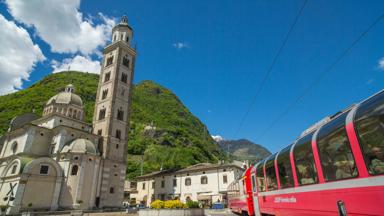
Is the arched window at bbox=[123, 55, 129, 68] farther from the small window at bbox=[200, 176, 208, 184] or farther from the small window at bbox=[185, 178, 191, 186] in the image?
the small window at bbox=[200, 176, 208, 184]

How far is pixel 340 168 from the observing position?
218 inches

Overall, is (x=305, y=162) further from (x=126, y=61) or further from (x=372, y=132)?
(x=126, y=61)

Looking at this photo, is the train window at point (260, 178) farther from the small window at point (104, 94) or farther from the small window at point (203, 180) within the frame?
the small window at point (104, 94)

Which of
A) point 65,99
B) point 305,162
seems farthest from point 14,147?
point 305,162

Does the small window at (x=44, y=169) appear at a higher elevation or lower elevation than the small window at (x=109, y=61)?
lower

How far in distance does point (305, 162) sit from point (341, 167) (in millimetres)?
1882

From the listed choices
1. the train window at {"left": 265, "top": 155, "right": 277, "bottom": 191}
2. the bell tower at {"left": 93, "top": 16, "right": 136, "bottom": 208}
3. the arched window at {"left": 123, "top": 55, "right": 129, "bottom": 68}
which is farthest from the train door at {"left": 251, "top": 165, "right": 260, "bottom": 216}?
the arched window at {"left": 123, "top": 55, "right": 129, "bottom": 68}

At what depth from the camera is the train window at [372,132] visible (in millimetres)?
4449

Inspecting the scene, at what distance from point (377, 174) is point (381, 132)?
78 centimetres

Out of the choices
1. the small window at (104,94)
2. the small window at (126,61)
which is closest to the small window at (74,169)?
the small window at (104,94)

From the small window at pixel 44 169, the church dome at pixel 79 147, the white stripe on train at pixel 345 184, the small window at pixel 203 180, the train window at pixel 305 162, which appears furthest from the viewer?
the small window at pixel 203 180

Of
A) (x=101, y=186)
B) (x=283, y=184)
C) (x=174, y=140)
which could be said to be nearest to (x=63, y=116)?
(x=101, y=186)

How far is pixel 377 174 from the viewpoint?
4406 mm

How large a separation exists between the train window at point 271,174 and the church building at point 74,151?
2768 cm
